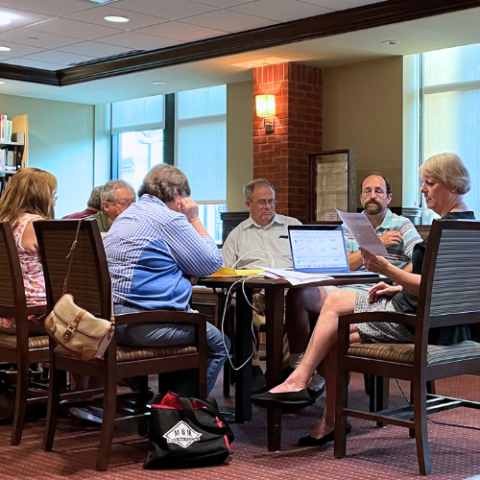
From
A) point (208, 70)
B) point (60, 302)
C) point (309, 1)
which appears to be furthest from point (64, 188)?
point (60, 302)

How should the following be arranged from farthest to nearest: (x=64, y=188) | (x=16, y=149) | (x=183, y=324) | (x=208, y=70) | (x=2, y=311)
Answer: (x=64, y=188) < (x=16, y=149) < (x=208, y=70) < (x=2, y=311) < (x=183, y=324)

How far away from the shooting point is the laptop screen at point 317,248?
3.82 meters

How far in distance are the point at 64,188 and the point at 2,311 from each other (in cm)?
636

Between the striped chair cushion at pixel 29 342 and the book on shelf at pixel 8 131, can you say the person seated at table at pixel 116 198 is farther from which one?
the book on shelf at pixel 8 131

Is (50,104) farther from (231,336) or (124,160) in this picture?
(231,336)

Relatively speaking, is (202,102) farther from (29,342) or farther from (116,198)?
(29,342)

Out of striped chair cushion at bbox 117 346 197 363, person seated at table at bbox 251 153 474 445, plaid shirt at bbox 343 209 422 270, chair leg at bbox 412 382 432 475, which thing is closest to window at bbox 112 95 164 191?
plaid shirt at bbox 343 209 422 270

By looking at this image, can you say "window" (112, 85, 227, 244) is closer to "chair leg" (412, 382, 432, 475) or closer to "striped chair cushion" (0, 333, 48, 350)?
"striped chair cushion" (0, 333, 48, 350)

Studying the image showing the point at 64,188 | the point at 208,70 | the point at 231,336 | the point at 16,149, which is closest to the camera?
the point at 231,336

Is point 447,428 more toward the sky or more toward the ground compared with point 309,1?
more toward the ground

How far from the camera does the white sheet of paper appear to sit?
308 centimetres

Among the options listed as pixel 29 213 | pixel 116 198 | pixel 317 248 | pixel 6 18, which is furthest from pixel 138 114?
pixel 317 248

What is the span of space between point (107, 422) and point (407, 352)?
3.73 feet

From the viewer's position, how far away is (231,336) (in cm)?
470
